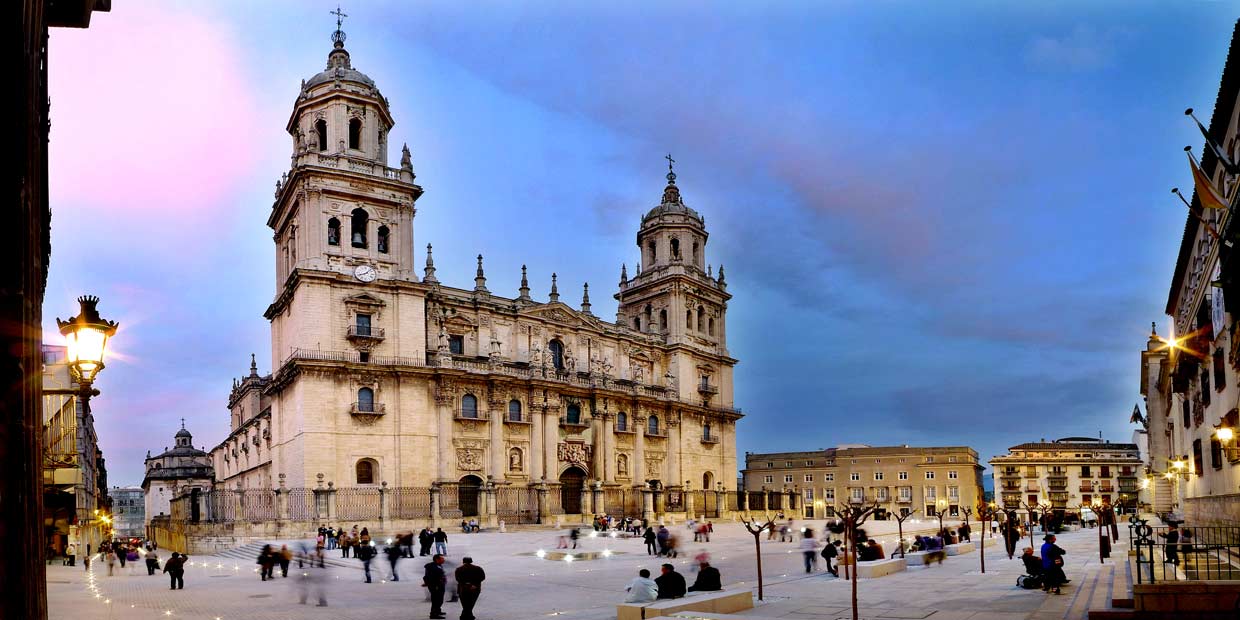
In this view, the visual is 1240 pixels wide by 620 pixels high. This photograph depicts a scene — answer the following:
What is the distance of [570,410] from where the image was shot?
57188 millimetres

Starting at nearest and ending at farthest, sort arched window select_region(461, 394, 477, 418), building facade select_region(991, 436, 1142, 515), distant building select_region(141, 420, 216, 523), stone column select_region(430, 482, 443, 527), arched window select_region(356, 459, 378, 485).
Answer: stone column select_region(430, 482, 443, 527), arched window select_region(356, 459, 378, 485), arched window select_region(461, 394, 477, 418), distant building select_region(141, 420, 216, 523), building facade select_region(991, 436, 1142, 515)

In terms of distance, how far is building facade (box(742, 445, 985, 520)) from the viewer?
8844 centimetres

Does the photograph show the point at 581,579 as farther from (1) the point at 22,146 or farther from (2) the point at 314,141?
(2) the point at 314,141

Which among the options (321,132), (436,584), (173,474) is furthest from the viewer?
(173,474)

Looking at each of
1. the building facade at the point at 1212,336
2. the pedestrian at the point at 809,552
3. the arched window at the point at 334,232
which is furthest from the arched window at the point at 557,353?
the building facade at the point at 1212,336

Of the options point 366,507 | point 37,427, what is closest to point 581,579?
point 37,427

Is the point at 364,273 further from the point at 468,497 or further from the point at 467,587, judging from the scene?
the point at 467,587

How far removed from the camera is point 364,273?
47.6 metres

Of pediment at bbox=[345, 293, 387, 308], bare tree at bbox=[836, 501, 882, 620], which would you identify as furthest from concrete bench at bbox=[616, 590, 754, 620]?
pediment at bbox=[345, 293, 387, 308]

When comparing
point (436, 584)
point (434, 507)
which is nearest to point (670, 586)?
point (436, 584)

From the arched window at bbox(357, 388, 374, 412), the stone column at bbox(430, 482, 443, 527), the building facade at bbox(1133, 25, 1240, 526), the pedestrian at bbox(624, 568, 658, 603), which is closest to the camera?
the building facade at bbox(1133, 25, 1240, 526)

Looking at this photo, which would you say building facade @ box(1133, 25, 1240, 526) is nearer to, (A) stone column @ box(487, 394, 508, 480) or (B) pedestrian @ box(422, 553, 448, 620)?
(B) pedestrian @ box(422, 553, 448, 620)

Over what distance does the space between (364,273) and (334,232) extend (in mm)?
2598

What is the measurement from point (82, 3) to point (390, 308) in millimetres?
Answer: 42427
